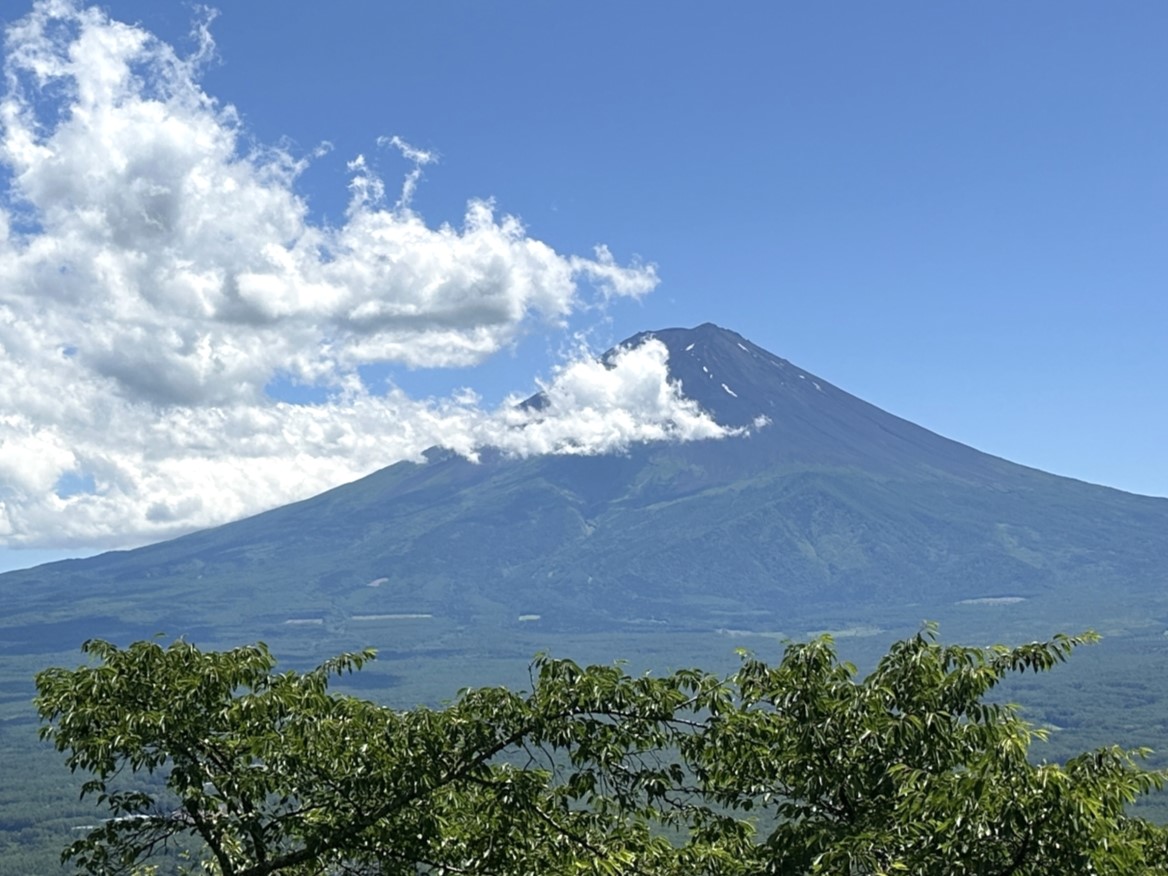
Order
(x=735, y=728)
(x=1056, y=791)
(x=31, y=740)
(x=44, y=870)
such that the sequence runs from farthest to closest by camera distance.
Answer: (x=31, y=740), (x=44, y=870), (x=735, y=728), (x=1056, y=791)

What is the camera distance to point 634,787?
917 centimetres

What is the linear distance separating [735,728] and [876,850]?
68.0 inches

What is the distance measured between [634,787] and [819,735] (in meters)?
1.67

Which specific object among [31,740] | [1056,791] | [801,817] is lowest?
[31,740]

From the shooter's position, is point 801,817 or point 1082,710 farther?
point 1082,710

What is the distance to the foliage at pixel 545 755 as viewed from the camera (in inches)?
326

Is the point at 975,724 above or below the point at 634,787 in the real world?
above

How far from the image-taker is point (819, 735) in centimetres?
836

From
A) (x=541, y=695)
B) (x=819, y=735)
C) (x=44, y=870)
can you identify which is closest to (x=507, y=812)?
(x=541, y=695)

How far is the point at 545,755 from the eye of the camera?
29.2 feet

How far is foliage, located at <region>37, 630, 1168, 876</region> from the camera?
8281 mm

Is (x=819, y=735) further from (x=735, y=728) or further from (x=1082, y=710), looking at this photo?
(x=1082, y=710)

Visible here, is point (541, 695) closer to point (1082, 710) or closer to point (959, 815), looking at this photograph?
point (959, 815)

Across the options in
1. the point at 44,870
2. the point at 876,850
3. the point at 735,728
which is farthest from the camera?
the point at 44,870
